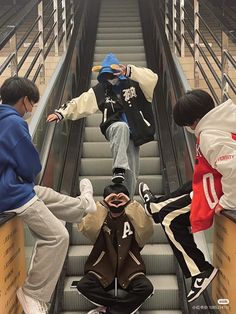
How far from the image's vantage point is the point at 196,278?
2770 millimetres

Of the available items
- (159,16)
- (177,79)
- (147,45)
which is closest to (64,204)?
(177,79)

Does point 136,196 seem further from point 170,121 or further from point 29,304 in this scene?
point 29,304

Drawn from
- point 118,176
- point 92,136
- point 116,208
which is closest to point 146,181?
point 118,176

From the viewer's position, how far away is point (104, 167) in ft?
15.4

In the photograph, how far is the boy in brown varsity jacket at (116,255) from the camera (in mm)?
3111

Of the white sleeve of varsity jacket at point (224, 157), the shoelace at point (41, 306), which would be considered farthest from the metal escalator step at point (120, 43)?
the shoelace at point (41, 306)

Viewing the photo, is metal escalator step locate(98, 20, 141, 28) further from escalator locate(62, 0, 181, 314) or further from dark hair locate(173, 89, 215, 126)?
dark hair locate(173, 89, 215, 126)

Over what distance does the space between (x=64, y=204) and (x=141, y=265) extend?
81 centimetres

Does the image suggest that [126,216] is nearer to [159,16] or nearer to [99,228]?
[99,228]

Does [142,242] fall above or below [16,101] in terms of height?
below

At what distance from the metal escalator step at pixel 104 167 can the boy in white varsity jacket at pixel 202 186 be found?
67.1 inches

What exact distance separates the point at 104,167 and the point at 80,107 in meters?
0.85

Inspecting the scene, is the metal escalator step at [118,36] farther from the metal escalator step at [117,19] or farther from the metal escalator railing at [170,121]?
the metal escalator step at [117,19]

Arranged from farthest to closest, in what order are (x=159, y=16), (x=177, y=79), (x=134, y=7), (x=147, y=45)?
(x=134, y=7)
(x=159, y=16)
(x=147, y=45)
(x=177, y=79)
